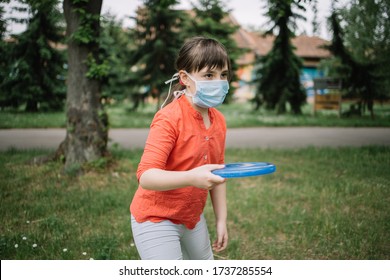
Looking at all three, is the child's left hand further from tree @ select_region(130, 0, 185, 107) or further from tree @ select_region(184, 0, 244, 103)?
tree @ select_region(184, 0, 244, 103)

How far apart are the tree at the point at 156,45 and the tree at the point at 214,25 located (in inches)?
70.5

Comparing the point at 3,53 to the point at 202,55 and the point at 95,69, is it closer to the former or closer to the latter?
the point at 95,69

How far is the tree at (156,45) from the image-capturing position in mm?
15008

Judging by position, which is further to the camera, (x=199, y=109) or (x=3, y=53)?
(x=3, y=53)

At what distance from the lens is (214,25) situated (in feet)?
57.6

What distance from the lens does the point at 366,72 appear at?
8.61 meters

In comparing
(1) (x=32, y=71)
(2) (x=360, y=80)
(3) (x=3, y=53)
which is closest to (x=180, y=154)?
(3) (x=3, y=53)

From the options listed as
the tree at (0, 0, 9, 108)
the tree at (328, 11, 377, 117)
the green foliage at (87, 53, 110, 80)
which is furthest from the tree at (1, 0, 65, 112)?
the tree at (328, 11, 377, 117)

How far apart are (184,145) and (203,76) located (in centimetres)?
39

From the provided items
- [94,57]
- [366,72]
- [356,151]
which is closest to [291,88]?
[366,72]

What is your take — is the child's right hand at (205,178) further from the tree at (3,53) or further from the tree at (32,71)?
the tree at (32,71)

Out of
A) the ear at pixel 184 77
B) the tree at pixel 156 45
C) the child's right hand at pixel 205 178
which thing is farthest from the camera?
the tree at pixel 156 45

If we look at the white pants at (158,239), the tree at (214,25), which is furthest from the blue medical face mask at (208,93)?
the tree at (214,25)
